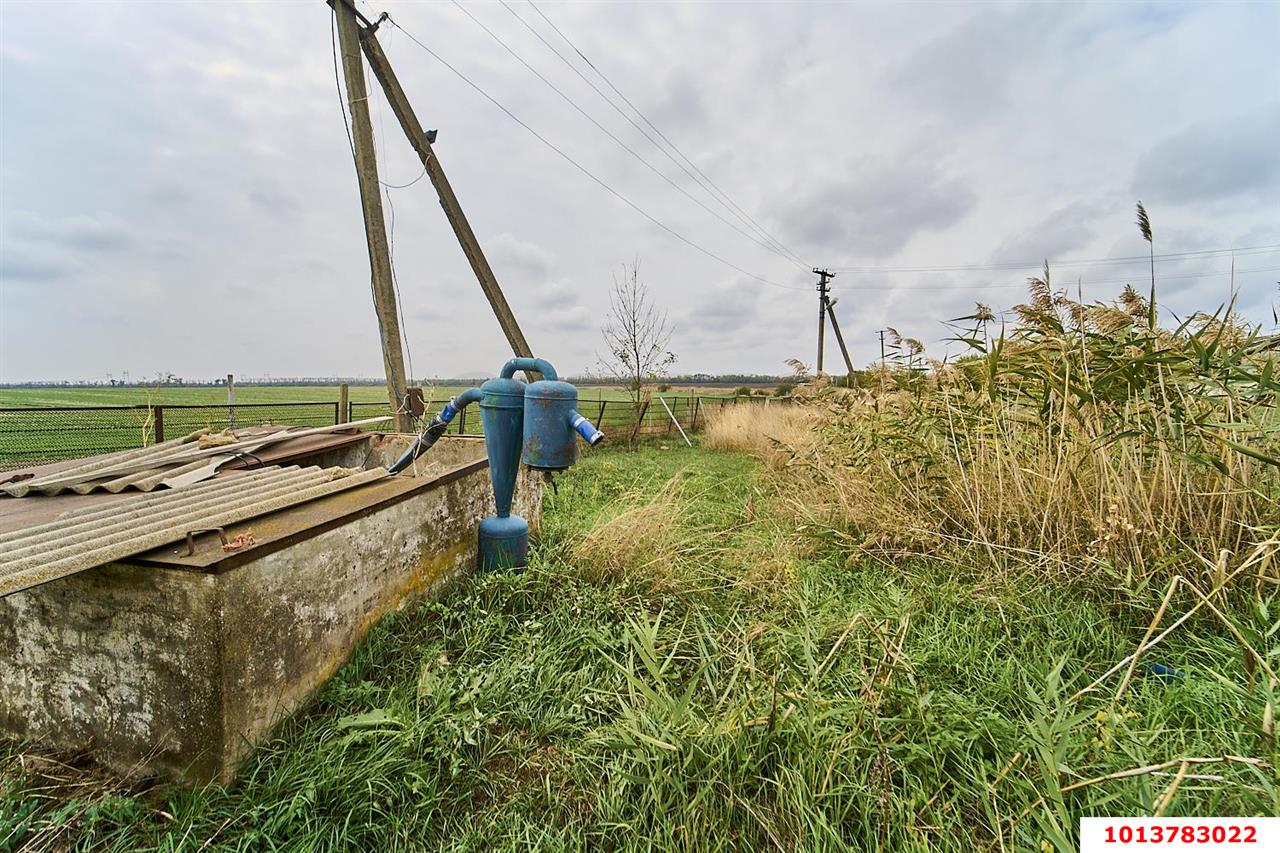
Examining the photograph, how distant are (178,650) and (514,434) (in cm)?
146

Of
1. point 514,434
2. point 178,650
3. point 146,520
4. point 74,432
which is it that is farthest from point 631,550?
point 74,432

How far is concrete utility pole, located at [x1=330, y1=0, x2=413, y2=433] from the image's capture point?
4809mm

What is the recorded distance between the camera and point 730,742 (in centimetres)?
149

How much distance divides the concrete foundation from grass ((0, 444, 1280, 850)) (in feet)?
0.31

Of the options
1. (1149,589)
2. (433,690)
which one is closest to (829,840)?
(433,690)

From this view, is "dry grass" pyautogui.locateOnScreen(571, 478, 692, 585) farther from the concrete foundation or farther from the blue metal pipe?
the concrete foundation

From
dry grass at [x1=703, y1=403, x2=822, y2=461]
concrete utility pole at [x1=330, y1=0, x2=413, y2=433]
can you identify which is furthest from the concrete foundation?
dry grass at [x1=703, y1=403, x2=822, y2=461]

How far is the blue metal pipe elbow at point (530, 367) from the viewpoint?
2504mm

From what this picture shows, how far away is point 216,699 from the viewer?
58.4 inches

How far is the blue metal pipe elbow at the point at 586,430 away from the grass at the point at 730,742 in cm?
82

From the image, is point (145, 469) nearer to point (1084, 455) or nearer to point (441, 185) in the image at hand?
point (441, 185)

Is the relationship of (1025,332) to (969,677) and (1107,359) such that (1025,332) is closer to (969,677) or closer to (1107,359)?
(1107,359)

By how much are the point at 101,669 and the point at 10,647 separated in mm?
383

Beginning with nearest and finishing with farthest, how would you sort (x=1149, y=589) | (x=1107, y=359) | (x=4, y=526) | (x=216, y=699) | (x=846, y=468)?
(x=216, y=699) → (x=4, y=526) → (x=1149, y=589) → (x=1107, y=359) → (x=846, y=468)
